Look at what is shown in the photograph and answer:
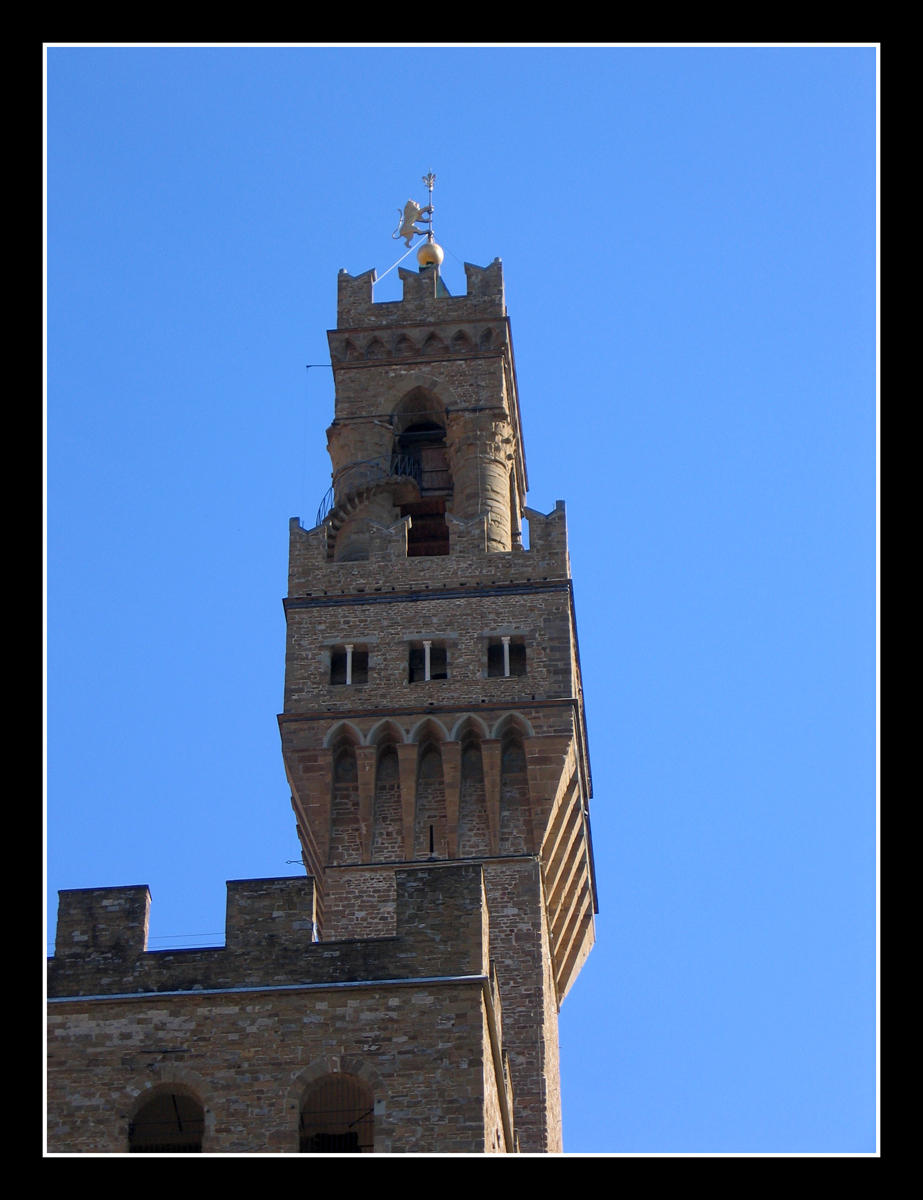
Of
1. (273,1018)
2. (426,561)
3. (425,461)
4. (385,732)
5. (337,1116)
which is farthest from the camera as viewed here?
(425,461)

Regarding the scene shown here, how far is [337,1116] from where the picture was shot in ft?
91.9

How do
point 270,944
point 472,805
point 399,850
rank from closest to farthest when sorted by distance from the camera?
point 270,944, point 399,850, point 472,805

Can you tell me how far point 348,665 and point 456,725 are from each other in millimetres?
2546

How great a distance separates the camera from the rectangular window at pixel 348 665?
4219 centimetres

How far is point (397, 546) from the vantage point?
4384cm

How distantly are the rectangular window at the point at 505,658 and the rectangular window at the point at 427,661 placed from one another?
886 mm

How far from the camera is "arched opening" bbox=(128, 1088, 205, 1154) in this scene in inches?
1086

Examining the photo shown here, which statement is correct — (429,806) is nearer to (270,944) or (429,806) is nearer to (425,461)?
(425,461)

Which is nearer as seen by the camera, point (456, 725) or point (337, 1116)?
point (337, 1116)

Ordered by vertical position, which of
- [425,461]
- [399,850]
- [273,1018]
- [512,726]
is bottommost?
[273,1018]

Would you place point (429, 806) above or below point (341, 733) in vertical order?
below

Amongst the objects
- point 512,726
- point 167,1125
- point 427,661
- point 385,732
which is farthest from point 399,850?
point 167,1125

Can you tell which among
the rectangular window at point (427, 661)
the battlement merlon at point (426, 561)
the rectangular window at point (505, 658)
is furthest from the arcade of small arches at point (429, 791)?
the battlement merlon at point (426, 561)
